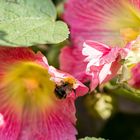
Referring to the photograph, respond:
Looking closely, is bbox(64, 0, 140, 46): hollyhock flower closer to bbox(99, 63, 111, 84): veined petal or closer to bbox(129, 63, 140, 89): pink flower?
bbox(129, 63, 140, 89): pink flower

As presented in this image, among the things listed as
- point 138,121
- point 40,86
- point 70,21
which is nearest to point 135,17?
point 70,21

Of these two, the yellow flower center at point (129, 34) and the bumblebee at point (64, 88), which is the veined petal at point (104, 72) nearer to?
the bumblebee at point (64, 88)

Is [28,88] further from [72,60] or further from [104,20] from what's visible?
[104,20]

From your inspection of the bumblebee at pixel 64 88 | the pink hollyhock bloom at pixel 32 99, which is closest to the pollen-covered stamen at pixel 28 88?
the pink hollyhock bloom at pixel 32 99

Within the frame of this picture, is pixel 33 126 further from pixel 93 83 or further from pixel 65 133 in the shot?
pixel 93 83

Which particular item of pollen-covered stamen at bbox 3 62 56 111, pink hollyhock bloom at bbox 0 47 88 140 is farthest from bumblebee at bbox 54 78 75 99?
pollen-covered stamen at bbox 3 62 56 111

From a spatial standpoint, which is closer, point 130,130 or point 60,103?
point 60,103
